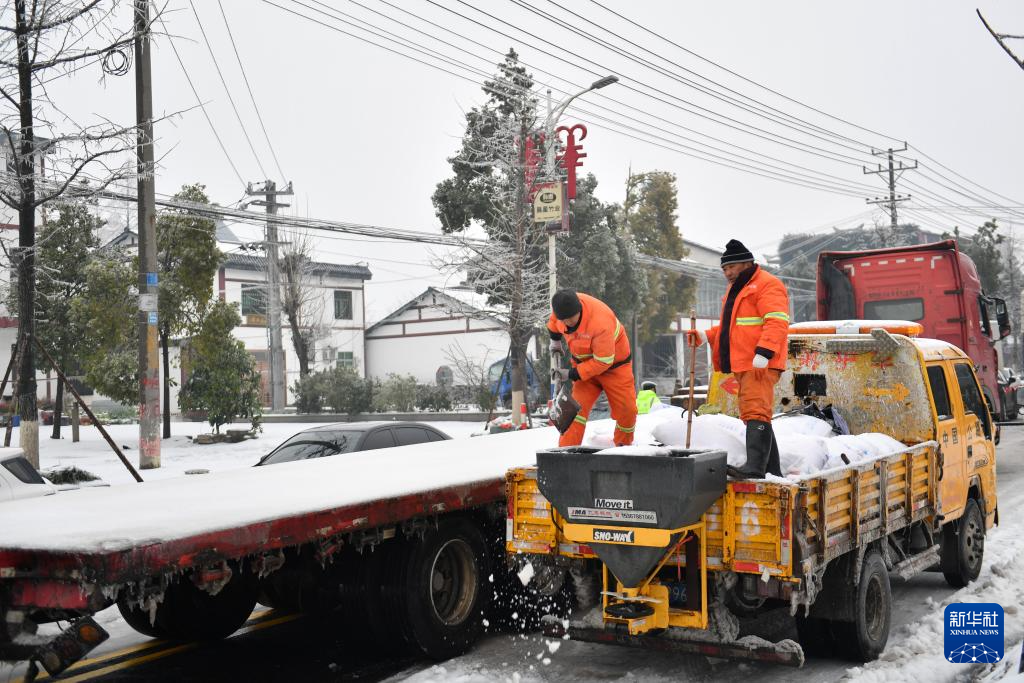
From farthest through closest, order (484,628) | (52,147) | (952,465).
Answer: (52,147)
(952,465)
(484,628)

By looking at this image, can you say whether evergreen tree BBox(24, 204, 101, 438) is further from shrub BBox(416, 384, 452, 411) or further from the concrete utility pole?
shrub BBox(416, 384, 452, 411)

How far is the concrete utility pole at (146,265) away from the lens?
14656 millimetres

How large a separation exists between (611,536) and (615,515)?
0.12 m

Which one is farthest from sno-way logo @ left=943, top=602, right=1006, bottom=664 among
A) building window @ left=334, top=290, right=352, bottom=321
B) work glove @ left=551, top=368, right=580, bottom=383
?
building window @ left=334, top=290, right=352, bottom=321

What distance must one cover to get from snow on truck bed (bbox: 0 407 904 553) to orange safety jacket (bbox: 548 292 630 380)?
733 millimetres

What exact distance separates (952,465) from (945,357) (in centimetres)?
92

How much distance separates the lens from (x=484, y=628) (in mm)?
6785

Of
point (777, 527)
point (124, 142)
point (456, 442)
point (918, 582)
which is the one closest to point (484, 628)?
point (777, 527)

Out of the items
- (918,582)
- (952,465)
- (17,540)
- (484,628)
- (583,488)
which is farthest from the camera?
(918,582)

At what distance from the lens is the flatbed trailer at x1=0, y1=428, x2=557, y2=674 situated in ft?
14.2

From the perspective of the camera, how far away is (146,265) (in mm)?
14961

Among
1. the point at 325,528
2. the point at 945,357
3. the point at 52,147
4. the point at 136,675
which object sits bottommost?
the point at 136,675

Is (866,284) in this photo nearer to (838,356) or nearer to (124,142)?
(838,356)

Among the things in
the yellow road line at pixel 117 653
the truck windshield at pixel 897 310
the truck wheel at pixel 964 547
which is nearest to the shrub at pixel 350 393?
the truck windshield at pixel 897 310
